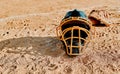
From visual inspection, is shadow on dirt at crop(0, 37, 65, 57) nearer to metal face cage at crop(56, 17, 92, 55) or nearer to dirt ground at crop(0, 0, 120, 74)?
dirt ground at crop(0, 0, 120, 74)

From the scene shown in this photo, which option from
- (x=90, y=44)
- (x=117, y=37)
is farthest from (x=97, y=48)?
(x=117, y=37)

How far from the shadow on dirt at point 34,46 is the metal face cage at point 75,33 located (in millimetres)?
420

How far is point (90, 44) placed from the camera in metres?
5.85

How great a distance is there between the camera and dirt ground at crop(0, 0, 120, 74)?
197 inches

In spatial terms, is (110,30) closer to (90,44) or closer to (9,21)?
(90,44)

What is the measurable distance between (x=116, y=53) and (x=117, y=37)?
84cm

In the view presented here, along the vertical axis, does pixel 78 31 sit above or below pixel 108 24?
above

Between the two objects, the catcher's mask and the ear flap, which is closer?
the catcher's mask

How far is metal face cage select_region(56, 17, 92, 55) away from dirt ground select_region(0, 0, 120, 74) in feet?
0.83

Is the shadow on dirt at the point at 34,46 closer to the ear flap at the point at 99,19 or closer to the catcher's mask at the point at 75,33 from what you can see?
the catcher's mask at the point at 75,33

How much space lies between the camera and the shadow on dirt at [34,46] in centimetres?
562

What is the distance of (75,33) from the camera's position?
5.12 metres

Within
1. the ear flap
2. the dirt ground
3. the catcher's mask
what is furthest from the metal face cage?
the ear flap

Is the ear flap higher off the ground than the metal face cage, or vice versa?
the metal face cage
